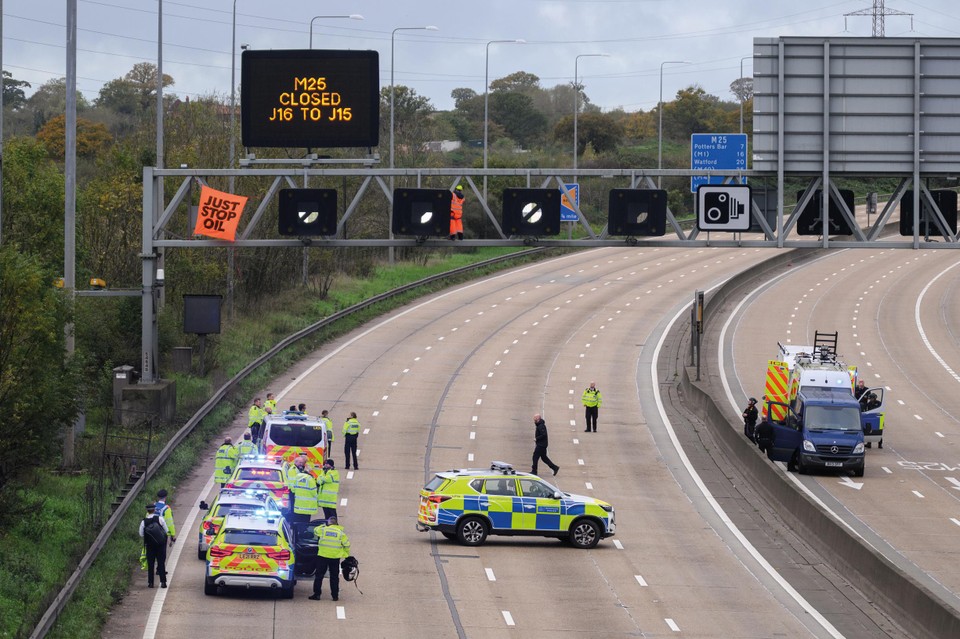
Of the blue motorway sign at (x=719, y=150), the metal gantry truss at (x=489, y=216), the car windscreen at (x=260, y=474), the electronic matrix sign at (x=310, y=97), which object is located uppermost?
the blue motorway sign at (x=719, y=150)

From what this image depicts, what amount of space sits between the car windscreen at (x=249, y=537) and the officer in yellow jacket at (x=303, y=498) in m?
3.85

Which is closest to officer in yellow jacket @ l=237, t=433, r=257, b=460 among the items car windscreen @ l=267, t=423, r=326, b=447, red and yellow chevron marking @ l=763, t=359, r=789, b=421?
car windscreen @ l=267, t=423, r=326, b=447

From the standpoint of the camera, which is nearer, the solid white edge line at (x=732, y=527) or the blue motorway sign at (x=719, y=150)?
the solid white edge line at (x=732, y=527)

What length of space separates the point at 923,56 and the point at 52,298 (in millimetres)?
21171

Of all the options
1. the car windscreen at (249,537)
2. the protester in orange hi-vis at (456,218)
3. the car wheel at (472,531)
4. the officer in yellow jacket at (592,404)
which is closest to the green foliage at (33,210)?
the protester in orange hi-vis at (456,218)

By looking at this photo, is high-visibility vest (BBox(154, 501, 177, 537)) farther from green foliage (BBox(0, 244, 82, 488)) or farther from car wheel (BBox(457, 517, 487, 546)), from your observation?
car wheel (BBox(457, 517, 487, 546))

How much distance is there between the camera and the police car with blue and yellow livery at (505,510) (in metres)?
27.9

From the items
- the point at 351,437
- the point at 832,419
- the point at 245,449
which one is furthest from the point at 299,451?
the point at 832,419

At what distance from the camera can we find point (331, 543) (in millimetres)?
22578

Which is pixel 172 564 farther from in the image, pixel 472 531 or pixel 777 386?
pixel 777 386

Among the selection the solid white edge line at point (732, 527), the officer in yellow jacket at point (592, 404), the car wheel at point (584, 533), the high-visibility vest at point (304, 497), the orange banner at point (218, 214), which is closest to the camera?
the solid white edge line at point (732, 527)

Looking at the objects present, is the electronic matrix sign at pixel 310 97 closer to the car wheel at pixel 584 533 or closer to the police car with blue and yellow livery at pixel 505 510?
the police car with blue and yellow livery at pixel 505 510

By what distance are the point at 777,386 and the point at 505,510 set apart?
17550mm

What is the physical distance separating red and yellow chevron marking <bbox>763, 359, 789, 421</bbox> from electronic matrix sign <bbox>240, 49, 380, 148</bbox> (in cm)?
1493
